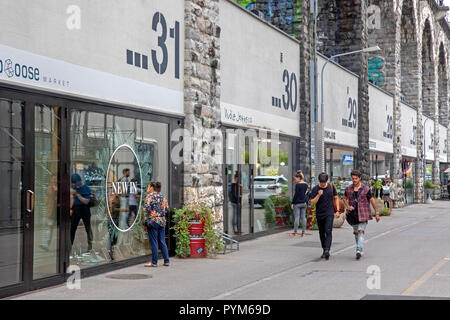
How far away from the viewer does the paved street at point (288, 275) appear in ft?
30.4

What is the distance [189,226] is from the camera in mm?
13352

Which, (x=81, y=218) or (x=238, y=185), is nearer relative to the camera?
(x=81, y=218)

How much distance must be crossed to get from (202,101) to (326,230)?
3.91m

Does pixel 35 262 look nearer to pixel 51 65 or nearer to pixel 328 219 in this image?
pixel 51 65

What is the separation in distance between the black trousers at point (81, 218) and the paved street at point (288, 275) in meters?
0.72

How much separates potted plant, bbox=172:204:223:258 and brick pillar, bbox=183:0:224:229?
0.63 metres

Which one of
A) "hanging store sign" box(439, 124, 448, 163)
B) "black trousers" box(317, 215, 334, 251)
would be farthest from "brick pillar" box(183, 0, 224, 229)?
"hanging store sign" box(439, 124, 448, 163)

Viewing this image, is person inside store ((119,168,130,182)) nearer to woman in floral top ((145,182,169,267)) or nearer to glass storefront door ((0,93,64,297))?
woman in floral top ((145,182,169,267))

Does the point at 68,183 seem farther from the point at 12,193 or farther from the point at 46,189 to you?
the point at 12,193

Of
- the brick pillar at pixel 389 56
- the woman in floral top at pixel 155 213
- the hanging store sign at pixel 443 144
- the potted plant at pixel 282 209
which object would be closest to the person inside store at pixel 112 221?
the woman in floral top at pixel 155 213

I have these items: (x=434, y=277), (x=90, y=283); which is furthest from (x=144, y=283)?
(x=434, y=277)

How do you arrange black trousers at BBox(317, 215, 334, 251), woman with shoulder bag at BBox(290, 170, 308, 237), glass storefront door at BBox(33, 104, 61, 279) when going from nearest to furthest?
1. glass storefront door at BBox(33, 104, 61, 279)
2. black trousers at BBox(317, 215, 334, 251)
3. woman with shoulder bag at BBox(290, 170, 308, 237)

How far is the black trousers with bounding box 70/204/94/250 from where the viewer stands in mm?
10609

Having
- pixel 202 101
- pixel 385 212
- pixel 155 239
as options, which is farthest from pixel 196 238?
pixel 385 212
